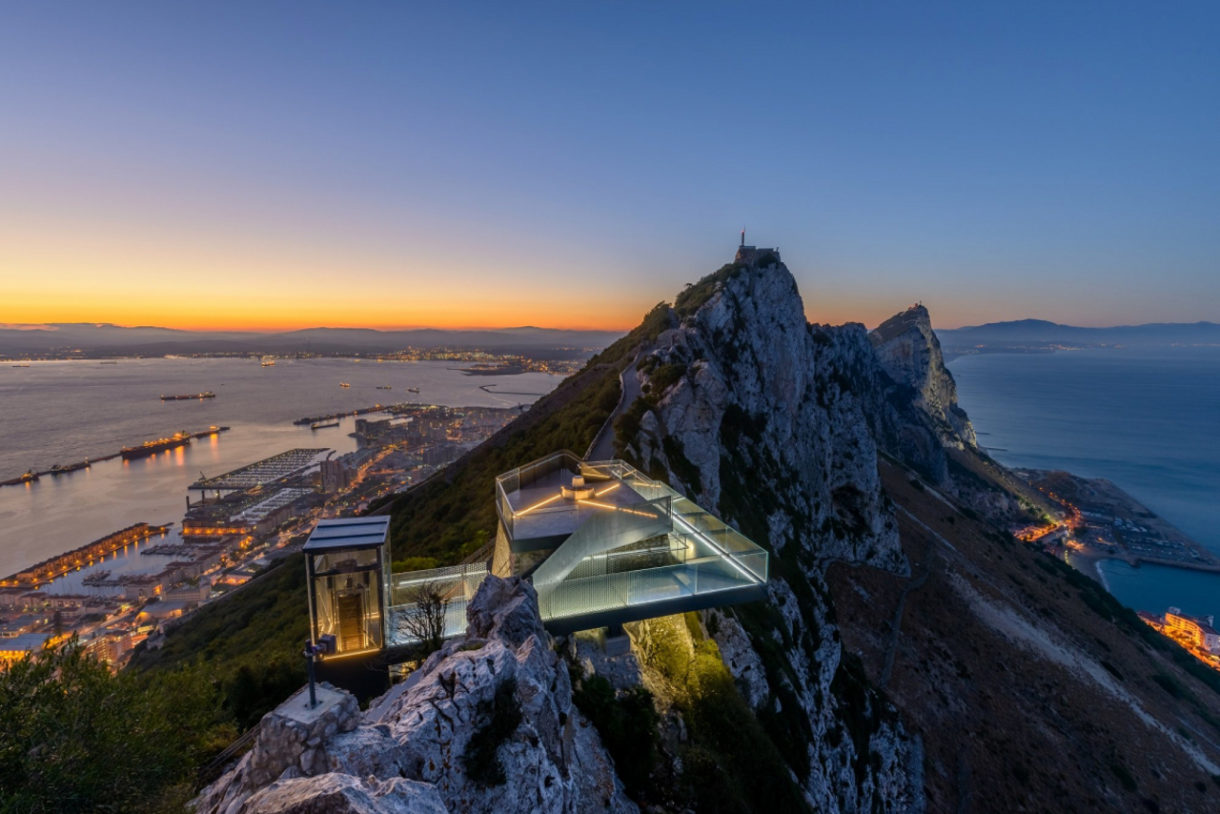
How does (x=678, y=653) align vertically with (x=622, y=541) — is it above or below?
below

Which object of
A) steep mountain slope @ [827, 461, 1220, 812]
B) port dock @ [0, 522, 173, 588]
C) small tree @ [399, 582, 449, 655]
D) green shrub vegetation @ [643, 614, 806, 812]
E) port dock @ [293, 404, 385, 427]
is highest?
small tree @ [399, 582, 449, 655]

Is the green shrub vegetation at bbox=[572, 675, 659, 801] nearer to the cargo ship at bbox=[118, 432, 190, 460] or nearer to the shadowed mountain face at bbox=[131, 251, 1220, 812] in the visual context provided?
the shadowed mountain face at bbox=[131, 251, 1220, 812]

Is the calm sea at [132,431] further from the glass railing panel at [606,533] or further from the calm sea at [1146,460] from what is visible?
the calm sea at [1146,460]

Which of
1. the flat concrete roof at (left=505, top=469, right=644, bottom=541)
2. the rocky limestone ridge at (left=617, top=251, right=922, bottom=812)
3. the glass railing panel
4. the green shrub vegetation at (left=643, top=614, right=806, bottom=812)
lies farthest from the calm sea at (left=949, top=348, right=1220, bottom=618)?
the flat concrete roof at (left=505, top=469, right=644, bottom=541)

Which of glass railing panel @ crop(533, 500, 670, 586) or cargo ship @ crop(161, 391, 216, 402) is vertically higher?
glass railing panel @ crop(533, 500, 670, 586)

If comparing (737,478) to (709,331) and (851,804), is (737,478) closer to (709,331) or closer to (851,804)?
(709,331)

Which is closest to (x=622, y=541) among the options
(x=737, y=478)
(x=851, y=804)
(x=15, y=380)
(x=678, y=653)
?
(x=678, y=653)

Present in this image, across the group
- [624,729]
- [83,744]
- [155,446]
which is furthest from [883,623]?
[155,446]
